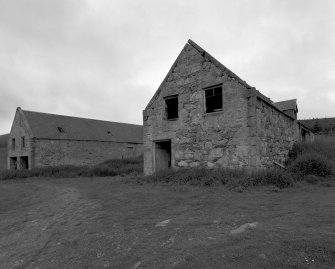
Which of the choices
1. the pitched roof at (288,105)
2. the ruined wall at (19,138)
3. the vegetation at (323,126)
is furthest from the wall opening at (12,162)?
the vegetation at (323,126)

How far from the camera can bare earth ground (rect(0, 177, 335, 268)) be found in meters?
3.69

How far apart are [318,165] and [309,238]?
24.1 ft

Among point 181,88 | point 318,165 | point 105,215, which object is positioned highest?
point 181,88

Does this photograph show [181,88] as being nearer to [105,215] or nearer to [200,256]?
[105,215]

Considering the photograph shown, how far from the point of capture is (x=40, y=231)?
20.1 feet

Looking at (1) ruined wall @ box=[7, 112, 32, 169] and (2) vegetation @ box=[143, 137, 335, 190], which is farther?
(1) ruined wall @ box=[7, 112, 32, 169]

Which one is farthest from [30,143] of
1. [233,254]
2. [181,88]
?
[233,254]

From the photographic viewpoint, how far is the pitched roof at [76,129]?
2677 centimetres

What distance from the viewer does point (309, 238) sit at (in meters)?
→ 3.97

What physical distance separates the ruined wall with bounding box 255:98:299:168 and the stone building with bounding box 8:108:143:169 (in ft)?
68.5

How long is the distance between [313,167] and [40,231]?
963 centimetres

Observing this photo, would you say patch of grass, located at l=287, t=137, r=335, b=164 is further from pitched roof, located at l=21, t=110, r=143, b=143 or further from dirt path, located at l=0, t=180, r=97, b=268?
pitched roof, located at l=21, t=110, r=143, b=143

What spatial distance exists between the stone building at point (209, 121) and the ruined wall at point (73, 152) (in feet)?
50.1

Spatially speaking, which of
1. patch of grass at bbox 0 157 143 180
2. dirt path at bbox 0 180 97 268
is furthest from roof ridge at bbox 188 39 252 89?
patch of grass at bbox 0 157 143 180
